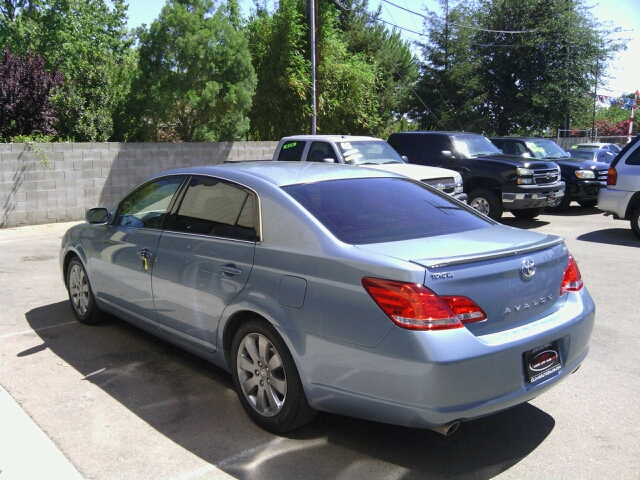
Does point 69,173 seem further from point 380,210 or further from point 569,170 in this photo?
point 569,170

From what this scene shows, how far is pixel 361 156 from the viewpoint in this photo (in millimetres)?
11938

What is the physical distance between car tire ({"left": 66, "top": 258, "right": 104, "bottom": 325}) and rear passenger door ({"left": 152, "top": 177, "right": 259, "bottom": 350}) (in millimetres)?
1456

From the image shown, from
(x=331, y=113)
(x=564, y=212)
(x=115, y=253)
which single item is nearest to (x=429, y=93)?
(x=331, y=113)

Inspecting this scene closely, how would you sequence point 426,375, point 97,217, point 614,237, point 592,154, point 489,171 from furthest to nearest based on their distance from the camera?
point 592,154
point 489,171
point 614,237
point 97,217
point 426,375

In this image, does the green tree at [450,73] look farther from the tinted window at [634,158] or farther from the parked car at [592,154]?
the tinted window at [634,158]

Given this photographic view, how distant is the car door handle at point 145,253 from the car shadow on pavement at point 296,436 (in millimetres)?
905

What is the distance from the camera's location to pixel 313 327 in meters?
3.69

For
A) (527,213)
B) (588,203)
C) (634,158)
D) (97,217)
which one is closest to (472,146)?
(527,213)

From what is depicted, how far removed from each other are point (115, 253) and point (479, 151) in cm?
1005

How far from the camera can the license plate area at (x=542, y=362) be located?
11.9 feet

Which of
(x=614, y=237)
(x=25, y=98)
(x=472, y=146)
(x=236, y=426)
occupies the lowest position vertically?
(x=236, y=426)

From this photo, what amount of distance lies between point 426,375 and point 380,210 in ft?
4.59

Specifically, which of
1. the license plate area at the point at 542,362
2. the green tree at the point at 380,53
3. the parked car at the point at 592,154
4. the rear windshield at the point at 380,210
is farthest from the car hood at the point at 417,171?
the green tree at the point at 380,53

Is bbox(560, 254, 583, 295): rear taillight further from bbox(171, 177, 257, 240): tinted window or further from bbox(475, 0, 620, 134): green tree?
bbox(475, 0, 620, 134): green tree
